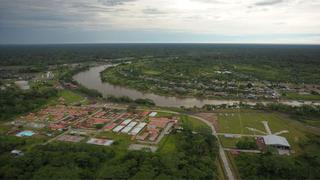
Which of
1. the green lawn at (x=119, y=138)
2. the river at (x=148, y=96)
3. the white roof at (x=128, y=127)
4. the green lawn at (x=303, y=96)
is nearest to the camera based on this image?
the green lawn at (x=119, y=138)

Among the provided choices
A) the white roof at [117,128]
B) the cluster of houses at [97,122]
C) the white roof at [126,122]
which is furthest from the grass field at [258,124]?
the white roof at [117,128]

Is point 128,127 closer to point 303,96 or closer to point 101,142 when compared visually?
point 101,142

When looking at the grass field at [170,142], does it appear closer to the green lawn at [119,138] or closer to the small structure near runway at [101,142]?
the green lawn at [119,138]

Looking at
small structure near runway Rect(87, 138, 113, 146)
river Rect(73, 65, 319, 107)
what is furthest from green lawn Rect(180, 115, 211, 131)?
small structure near runway Rect(87, 138, 113, 146)

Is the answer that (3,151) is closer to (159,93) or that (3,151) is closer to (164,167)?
(164,167)

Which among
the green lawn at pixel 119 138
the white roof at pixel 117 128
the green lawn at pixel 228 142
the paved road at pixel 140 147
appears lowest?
the green lawn at pixel 228 142

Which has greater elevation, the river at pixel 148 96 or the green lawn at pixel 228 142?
the river at pixel 148 96

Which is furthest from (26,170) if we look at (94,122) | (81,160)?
(94,122)

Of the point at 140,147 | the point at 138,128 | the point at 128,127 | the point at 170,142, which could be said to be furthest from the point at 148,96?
the point at 140,147

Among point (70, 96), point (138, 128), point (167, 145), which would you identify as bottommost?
Answer: point (167, 145)
